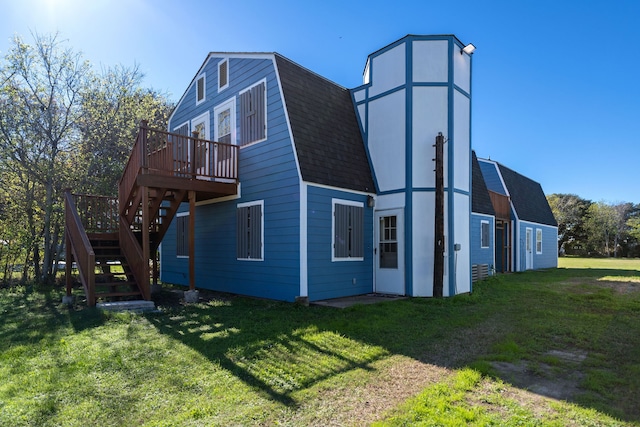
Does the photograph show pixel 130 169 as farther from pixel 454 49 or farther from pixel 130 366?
pixel 454 49

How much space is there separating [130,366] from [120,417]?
1.24 m

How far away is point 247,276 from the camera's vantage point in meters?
9.01

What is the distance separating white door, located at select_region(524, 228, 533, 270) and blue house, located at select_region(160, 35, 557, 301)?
10487 millimetres

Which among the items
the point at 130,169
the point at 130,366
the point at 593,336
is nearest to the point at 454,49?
the point at 593,336

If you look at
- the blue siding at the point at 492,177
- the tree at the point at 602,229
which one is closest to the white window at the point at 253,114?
the blue siding at the point at 492,177

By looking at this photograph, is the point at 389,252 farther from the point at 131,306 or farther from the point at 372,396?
the point at 372,396

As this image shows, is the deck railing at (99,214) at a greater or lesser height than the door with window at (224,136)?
lesser

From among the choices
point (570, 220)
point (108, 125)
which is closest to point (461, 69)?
point (108, 125)

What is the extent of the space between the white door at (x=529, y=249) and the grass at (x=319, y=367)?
11517 millimetres

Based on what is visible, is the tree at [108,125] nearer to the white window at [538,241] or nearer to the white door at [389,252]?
the white door at [389,252]

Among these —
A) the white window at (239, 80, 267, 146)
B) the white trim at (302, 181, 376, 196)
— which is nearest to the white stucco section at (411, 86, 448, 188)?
the white trim at (302, 181, 376, 196)

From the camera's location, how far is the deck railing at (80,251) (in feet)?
23.3

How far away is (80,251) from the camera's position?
25.5ft

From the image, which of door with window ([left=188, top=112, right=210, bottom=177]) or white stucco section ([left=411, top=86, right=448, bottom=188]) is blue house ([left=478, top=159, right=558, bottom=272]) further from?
door with window ([left=188, top=112, right=210, bottom=177])
